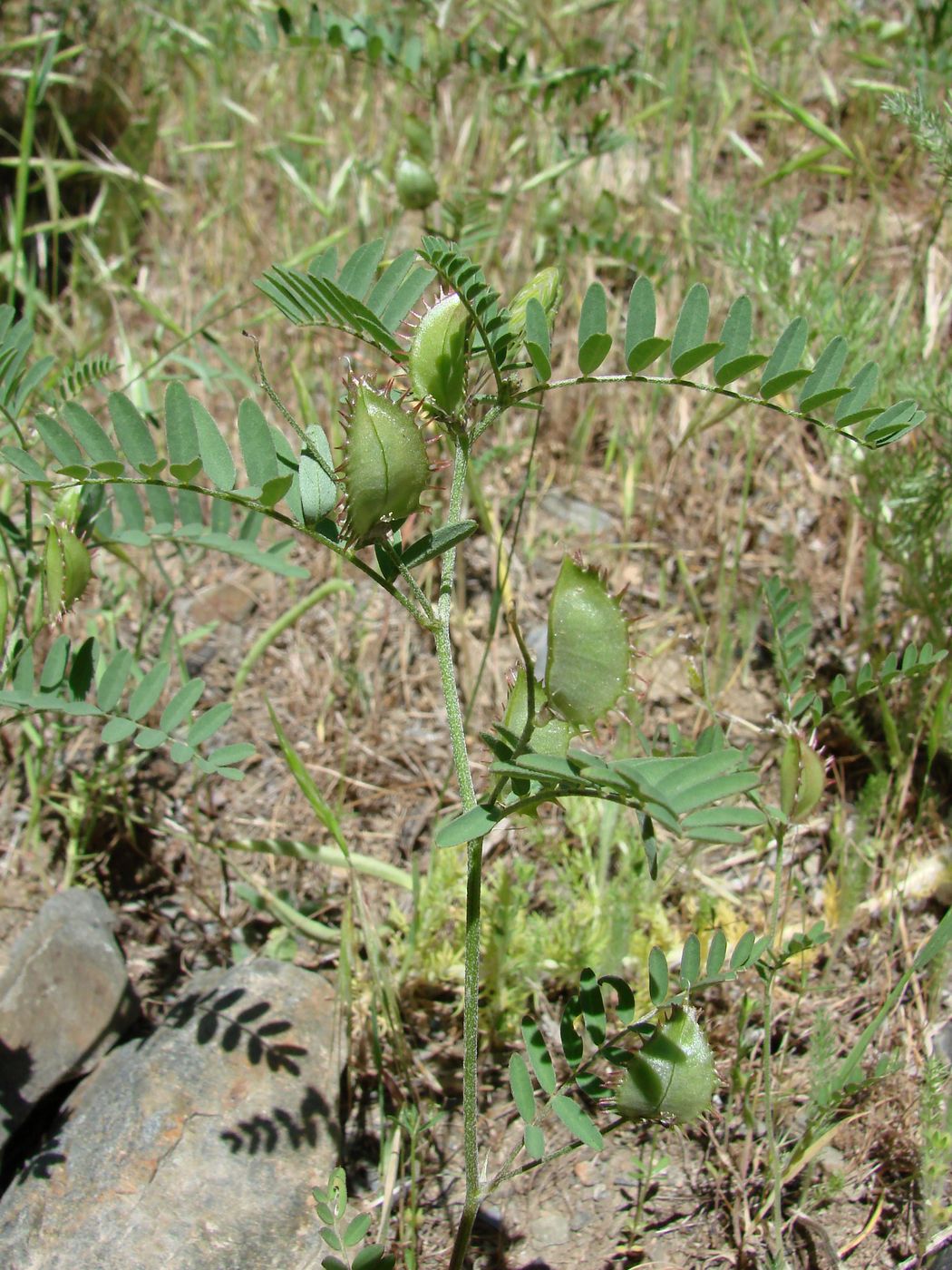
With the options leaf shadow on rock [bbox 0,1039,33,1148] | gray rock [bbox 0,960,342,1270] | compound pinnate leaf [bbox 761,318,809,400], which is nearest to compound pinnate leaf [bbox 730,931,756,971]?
compound pinnate leaf [bbox 761,318,809,400]

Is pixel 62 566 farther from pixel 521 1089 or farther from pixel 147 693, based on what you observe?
pixel 521 1089

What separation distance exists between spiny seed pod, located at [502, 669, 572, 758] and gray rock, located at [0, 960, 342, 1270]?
88cm

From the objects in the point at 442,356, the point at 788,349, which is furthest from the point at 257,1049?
the point at 788,349

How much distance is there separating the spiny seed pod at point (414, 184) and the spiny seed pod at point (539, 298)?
1053 mm

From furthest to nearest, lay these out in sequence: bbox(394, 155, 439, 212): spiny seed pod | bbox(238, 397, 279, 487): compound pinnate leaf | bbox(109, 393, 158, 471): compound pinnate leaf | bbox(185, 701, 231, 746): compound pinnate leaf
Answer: bbox(394, 155, 439, 212): spiny seed pod < bbox(185, 701, 231, 746): compound pinnate leaf < bbox(109, 393, 158, 471): compound pinnate leaf < bbox(238, 397, 279, 487): compound pinnate leaf

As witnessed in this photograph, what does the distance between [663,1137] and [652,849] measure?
814 millimetres

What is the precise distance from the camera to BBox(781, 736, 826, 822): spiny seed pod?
1438mm

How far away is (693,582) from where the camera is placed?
8.71 ft

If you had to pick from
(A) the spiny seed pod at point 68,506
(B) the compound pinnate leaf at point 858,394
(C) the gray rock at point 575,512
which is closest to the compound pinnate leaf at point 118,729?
(A) the spiny seed pod at point 68,506

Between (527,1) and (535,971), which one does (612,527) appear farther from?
(527,1)

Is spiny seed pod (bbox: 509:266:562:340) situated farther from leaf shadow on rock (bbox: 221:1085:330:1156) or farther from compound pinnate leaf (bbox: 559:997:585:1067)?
leaf shadow on rock (bbox: 221:1085:330:1156)

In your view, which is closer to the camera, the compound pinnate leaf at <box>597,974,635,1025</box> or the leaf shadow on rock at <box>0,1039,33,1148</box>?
the compound pinnate leaf at <box>597,974,635,1025</box>

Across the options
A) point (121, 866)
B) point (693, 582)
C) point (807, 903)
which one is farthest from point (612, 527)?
point (121, 866)

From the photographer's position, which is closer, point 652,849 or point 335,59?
point 652,849
